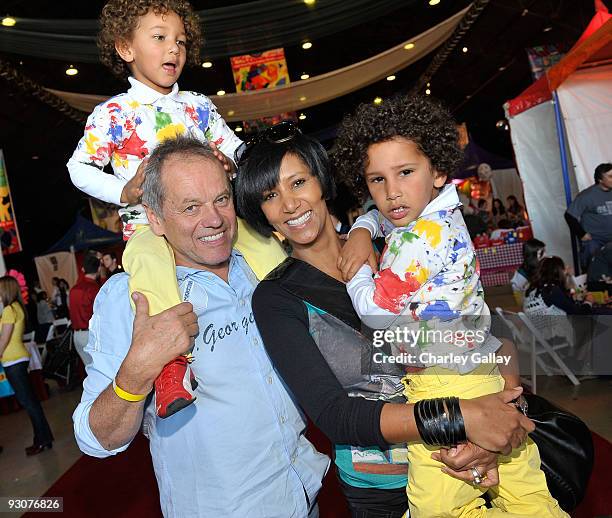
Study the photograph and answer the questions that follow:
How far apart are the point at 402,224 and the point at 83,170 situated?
1174mm

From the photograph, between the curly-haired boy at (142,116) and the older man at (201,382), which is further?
the curly-haired boy at (142,116)

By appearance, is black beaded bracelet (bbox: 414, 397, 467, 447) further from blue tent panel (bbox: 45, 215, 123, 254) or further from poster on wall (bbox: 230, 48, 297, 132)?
blue tent panel (bbox: 45, 215, 123, 254)

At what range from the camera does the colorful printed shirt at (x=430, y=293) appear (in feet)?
5.32

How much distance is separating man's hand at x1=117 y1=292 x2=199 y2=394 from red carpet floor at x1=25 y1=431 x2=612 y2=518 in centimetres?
250

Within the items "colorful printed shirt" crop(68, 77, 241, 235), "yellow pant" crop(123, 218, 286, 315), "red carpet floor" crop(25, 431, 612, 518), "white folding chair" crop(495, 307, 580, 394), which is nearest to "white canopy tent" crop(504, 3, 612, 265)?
"white folding chair" crop(495, 307, 580, 394)

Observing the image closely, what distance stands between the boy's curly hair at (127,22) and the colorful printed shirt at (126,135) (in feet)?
0.55

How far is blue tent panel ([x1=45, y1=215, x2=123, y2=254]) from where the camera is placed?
14.7 m

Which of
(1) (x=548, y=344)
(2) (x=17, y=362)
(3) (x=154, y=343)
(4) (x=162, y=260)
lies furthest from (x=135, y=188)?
(2) (x=17, y=362)

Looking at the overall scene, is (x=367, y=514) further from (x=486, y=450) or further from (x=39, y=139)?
(x=39, y=139)

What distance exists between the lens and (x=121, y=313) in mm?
1671

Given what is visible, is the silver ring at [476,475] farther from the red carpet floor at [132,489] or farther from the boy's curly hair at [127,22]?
the red carpet floor at [132,489]

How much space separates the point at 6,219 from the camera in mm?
9117

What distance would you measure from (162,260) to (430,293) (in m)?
0.78

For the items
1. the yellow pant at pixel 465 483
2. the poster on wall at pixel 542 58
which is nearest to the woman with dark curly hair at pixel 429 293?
the yellow pant at pixel 465 483
